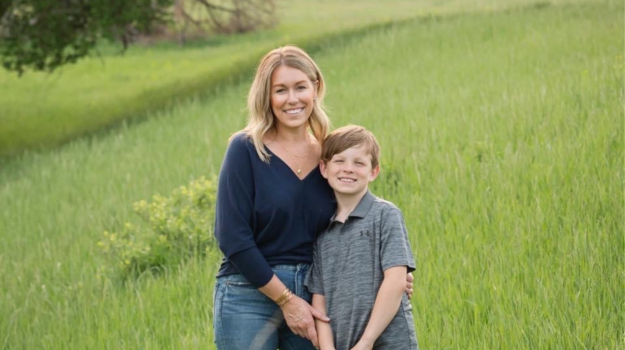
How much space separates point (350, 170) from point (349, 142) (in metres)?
0.11

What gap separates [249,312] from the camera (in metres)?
3.50

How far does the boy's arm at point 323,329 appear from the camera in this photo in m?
3.39

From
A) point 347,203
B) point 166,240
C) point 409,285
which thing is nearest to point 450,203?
point 166,240

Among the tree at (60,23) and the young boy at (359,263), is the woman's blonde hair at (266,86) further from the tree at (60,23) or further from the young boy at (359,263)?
the tree at (60,23)

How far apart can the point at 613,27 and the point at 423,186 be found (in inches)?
324

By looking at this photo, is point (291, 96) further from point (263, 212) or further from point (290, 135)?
point (263, 212)

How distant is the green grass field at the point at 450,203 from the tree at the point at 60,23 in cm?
214

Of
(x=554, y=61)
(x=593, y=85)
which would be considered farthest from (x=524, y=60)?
(x=593, y=85)

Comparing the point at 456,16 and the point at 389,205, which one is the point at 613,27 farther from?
the point at 389,205

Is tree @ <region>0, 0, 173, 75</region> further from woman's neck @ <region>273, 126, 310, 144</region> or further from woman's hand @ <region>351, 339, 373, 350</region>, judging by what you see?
woman's hand @ <region>351, 339, 373, 350</region>

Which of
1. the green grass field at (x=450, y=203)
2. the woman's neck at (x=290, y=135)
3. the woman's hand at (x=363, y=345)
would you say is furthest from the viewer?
the green grass field at (x=450, y=203)

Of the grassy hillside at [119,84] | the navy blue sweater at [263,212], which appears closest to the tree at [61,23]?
the grassy hillside at [119,84]

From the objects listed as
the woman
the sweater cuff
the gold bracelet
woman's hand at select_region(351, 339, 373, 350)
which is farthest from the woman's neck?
woman's hand at select_region(351, 339, 373, 350)

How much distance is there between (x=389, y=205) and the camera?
11.2ft
